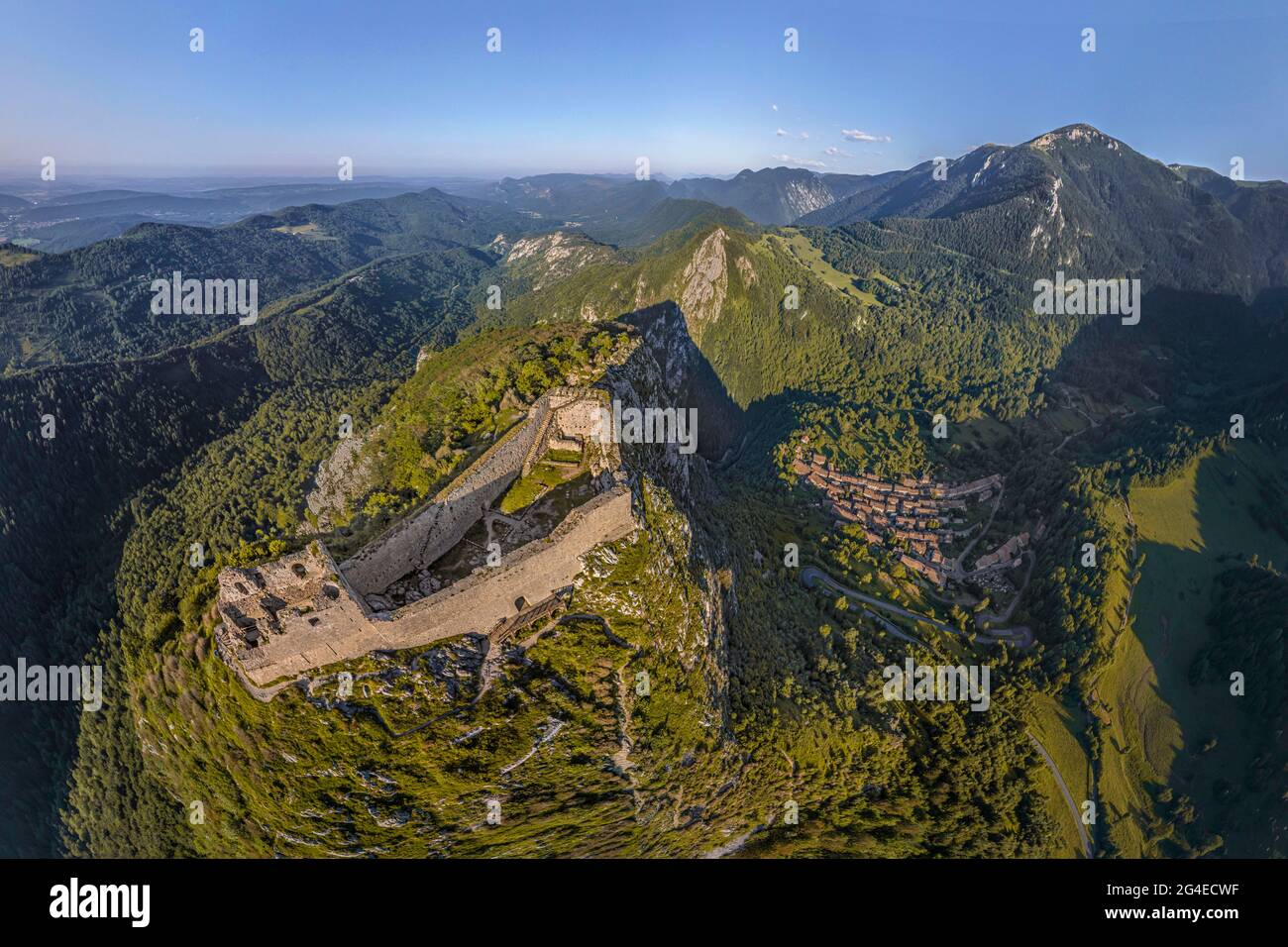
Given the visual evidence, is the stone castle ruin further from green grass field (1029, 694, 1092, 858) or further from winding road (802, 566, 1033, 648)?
green grass field (1029, 694, 1092, 858)

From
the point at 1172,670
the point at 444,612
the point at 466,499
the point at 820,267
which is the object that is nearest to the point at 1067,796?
the point at 1172,670

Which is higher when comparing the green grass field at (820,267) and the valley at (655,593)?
the green grass field at (820,267)

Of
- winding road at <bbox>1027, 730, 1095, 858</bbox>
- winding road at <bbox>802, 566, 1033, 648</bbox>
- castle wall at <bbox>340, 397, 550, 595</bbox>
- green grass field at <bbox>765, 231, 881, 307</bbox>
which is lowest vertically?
winding road at <bbox>1027, 730, 1095, 858</bbox>

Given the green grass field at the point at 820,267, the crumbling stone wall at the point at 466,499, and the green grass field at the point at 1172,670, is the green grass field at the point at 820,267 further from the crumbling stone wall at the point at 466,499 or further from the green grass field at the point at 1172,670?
the crumbling stone wall at the point at 466,499

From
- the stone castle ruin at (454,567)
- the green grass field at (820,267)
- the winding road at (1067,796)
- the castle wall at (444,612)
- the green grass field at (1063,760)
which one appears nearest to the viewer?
the stone castle ruin at (454,567)

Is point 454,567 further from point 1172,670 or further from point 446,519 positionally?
point 1172,670

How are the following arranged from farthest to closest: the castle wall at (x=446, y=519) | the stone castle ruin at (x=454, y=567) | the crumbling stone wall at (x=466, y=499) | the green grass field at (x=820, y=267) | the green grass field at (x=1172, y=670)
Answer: the green grass field at (x=820, y=267), the green grass field at (x=1172, y=670), the crumbling stone wall at (x=466, y=499), the castle wall at (x=446, y=519), the stone castle ruin at (x=454, y=567)

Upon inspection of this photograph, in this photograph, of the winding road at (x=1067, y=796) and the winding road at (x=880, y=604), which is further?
the winding road at (x=880, y=604)

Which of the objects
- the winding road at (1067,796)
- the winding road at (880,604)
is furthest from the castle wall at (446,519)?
the winding road at (1067,796)

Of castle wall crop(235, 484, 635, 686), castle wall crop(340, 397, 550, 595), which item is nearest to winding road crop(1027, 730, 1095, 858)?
castle wall crop(235, 484, 635, 686)

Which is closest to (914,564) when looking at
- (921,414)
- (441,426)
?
(921,414)
